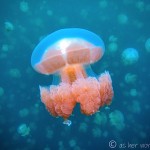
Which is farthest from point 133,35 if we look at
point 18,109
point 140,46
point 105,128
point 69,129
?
point 18,109

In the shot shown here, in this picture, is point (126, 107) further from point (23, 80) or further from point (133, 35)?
point (23, 80)

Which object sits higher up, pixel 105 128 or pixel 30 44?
pixel 30 44

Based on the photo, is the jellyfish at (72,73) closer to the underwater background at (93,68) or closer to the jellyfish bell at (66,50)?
the jellyfish bell at (66,50)

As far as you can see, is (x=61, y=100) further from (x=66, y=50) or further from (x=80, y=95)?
(x=66, y=50)

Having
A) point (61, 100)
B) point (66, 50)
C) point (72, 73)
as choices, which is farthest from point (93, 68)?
point (61, 100)

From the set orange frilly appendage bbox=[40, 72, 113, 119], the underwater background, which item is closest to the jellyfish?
orange frilly appendage bbox=[40, 72, 113, 119]

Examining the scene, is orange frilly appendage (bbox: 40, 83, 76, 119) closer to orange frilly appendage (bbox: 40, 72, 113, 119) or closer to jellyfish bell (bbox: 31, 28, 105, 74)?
orange frilly appendage (bbox: 40, 72, 113, 119)
